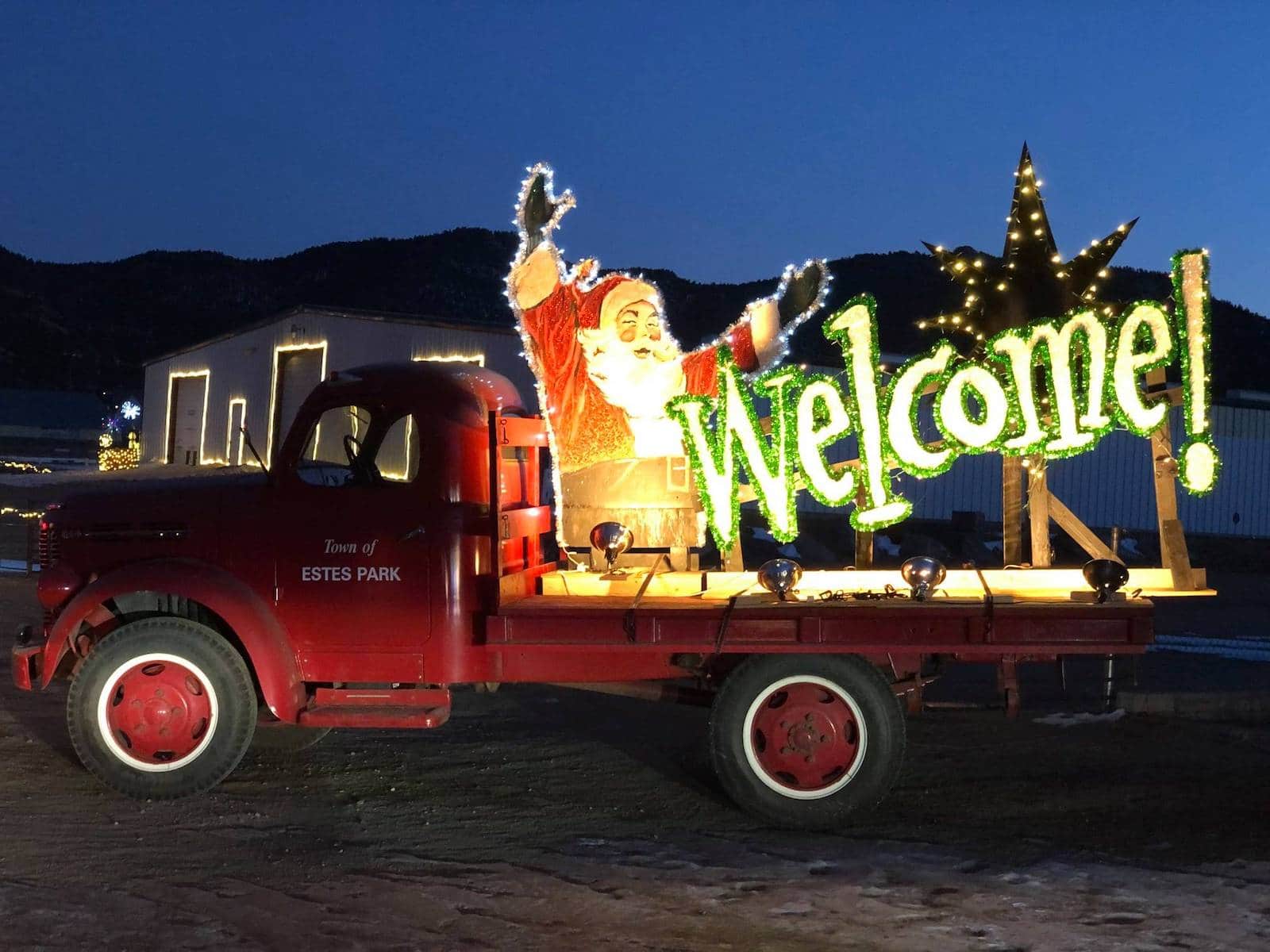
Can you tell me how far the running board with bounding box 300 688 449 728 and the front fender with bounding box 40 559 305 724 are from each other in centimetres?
12

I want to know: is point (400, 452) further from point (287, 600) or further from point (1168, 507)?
point (1168, 507)

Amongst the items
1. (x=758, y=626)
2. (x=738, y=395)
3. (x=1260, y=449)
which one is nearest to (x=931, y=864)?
(x=758, y=626)

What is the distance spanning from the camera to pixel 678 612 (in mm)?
7273

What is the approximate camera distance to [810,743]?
7.21 m

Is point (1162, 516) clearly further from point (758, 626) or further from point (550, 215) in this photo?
point (550, 215)

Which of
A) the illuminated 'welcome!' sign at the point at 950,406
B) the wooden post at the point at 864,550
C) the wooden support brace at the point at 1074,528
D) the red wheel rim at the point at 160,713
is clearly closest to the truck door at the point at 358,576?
the red wheel rim at the point at 160,713

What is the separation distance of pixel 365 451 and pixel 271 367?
2899 centimetres

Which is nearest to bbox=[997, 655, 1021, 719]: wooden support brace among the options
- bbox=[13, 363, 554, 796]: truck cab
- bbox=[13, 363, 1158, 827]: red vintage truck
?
bbox=[13, 363, 1158, 827]: red vintage truck

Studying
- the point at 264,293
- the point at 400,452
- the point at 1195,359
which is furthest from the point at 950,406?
the point at 264,293

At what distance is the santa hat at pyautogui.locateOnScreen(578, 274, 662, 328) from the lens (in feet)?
34.2

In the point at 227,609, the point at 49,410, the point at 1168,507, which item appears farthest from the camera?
the point at 49,410

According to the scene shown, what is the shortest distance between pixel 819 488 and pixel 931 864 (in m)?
3.00

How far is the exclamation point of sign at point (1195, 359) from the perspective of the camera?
8.39 m

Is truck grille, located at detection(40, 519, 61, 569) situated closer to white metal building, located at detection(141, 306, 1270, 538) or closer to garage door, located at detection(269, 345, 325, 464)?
white metal building, located at detection(141, 306, 1270, 538)
